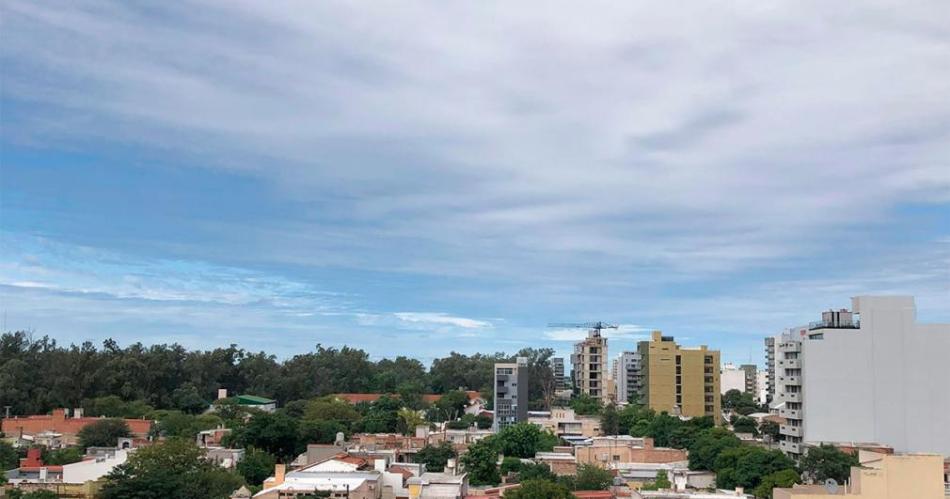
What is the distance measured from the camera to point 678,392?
6016cm

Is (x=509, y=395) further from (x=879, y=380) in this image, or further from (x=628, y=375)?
(x=628, y=375)

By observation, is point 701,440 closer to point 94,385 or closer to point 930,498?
point 930,498

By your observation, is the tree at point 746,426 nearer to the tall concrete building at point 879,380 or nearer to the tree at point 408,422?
the tall concrete building at point 879,380

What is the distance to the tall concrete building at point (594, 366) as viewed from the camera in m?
72.1

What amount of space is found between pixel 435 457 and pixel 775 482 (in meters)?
11.5

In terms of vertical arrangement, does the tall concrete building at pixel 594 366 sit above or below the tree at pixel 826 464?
above

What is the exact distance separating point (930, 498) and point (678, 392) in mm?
40688

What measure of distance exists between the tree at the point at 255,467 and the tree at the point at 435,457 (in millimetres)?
5189

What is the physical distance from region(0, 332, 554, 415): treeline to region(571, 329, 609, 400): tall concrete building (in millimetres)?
3266

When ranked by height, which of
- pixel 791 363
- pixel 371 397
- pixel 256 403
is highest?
pixel 791 363

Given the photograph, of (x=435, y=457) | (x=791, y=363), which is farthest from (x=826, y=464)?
(x=435, y=457)

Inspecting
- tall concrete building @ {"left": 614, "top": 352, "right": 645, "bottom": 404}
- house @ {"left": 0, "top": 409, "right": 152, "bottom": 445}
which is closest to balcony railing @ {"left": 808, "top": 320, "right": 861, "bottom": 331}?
house @ {"left": 0, "top": 409, "right": 152, "bottom": 445}

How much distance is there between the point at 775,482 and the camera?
92.3ft

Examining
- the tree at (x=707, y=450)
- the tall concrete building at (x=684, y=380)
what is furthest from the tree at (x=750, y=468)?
the tall concrete building at (x=684, y=380)
